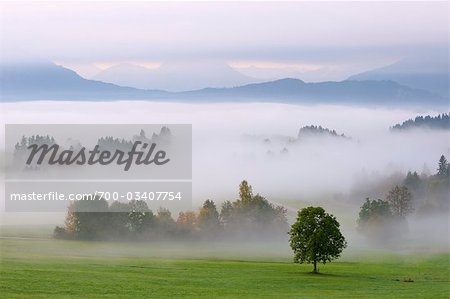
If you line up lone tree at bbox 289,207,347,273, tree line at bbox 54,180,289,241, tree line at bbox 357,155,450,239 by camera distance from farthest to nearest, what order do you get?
1. tree line at bbox 357,155,450,239
2. tree line at bbox 54,180,289,241
3. lone tree at bbox 289,207,347,273

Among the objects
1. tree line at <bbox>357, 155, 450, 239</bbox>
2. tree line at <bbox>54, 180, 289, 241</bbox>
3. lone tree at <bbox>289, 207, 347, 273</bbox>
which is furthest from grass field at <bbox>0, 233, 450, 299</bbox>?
tree line at <bbox>357, 155, 450, 239</bbox>

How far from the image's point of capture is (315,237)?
226 ft

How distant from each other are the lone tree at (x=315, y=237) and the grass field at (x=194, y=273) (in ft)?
4.94

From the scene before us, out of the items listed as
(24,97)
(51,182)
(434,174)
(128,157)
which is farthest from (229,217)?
(24,97)

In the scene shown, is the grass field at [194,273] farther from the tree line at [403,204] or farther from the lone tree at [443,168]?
the lone tree at [443,168]

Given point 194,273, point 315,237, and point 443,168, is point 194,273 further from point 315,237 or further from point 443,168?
point 443,168

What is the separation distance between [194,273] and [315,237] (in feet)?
34.7

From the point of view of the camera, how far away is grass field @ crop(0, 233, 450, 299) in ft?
176

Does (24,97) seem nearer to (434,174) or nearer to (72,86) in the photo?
(72,86)

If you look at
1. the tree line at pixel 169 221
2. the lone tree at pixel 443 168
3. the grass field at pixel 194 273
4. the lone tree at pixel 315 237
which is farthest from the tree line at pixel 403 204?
Result: the lone tree at pixel 315 237

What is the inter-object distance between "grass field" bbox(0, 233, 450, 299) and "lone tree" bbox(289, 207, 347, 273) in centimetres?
150

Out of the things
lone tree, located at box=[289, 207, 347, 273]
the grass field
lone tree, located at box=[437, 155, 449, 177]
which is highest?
lone tree, located at box=[437, 155, 449, 177]

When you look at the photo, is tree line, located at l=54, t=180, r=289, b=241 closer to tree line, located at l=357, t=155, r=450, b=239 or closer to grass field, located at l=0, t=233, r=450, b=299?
grass field, located at l=0, t=233, r=450, b=299

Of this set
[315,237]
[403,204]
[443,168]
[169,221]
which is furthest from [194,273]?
[443,168]
